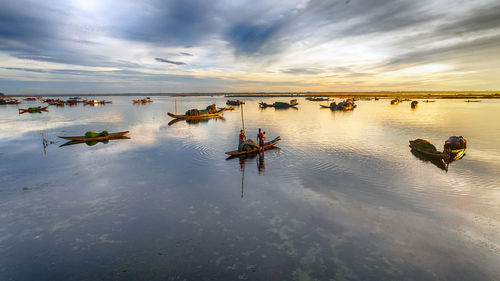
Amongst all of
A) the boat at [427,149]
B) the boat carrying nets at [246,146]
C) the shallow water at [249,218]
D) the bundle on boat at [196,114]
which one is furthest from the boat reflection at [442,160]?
the bundle on boat at [196,114]

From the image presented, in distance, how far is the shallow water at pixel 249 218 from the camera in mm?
6676

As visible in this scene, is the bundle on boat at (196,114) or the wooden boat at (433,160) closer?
the wooden boat at (433,160)

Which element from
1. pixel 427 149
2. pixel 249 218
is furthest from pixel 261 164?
pixel 427 149

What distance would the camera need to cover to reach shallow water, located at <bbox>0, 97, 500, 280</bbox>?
6676 mm

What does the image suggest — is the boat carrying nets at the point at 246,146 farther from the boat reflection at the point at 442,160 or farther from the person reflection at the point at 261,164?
the boat reflection at the point at 442,160

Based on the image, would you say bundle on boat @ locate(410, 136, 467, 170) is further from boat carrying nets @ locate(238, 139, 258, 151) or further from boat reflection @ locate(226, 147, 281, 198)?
boat carrying nets @ locate(238, 139, 258, 151)

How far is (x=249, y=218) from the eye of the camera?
9.30 meters

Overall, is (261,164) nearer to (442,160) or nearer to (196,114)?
(442,160)

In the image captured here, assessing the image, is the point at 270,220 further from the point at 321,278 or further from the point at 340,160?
the point at 340,160

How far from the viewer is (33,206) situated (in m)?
10.2

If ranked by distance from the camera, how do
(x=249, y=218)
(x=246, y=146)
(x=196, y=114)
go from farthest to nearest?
1. (x=196, y=114)
2. (x=246, y=146)
3. (x=249, y=218)

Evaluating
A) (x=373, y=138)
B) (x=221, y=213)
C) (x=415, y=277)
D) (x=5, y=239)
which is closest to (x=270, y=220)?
(x=221, y=213)

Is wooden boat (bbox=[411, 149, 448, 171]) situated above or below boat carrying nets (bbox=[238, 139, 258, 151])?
below

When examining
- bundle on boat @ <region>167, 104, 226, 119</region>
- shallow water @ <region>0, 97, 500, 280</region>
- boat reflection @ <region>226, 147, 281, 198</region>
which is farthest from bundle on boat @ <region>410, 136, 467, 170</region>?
bundle on boat @ <region>167, 104, 226, 119</region>
